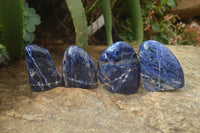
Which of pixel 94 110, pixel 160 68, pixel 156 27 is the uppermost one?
pixel 156 27

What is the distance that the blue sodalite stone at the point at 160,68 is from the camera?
1082mm

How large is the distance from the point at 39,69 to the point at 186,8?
7.58ft

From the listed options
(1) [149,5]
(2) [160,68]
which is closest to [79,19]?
(2) [160,68]

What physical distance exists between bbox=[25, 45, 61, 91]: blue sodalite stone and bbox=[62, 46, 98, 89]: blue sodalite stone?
0.23ft

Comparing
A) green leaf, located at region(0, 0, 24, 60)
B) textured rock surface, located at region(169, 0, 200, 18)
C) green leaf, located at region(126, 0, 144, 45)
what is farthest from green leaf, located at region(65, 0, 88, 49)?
textured rock surface, located at region(169, 0, 200, 18)

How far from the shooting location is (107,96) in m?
1.10

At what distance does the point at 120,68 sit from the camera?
1.10m

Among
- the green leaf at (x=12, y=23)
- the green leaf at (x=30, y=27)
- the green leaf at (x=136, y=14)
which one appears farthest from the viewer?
the green leaf at (x=136, y=14)

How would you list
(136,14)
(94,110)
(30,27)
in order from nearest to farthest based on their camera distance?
1. (94,110)
2. (30,27)
3. (136,14)

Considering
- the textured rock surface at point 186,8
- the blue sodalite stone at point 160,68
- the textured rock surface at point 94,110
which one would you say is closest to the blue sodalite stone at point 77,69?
the textured rock surface at point 94,110

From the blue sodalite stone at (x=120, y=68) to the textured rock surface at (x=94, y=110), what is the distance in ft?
0.17

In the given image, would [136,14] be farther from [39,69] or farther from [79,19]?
[39,69]

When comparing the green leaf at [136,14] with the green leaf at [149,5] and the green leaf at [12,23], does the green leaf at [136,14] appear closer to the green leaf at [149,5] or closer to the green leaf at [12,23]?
the green leaf at [149,5]

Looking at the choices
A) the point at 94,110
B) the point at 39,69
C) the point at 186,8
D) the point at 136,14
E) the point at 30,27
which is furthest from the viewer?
the point at 186,8
